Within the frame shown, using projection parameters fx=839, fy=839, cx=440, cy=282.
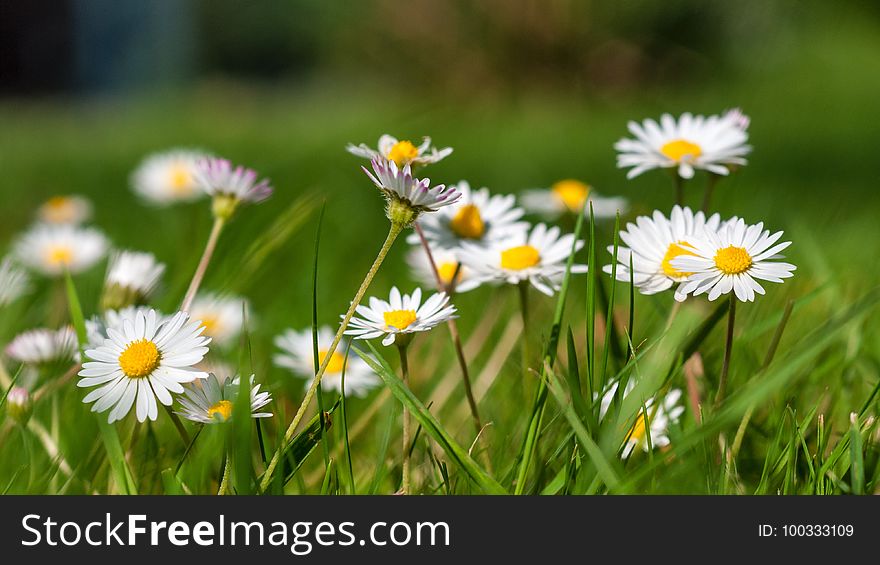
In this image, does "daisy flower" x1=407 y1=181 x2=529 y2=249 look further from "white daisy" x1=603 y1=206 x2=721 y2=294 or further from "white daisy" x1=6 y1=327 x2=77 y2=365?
"white daisy" x1=6 y1=327 x2=77 y2=365

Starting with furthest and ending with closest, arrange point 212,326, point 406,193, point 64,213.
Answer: point 64,213, point 212,326, point 406,193

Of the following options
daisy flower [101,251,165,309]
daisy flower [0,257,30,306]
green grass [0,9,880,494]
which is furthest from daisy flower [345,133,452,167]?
daisy flower [0,257,30,306]

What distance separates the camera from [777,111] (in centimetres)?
336

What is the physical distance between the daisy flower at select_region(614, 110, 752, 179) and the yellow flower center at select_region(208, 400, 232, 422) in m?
0.30

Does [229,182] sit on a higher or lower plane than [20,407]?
higher

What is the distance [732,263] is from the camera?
47cm

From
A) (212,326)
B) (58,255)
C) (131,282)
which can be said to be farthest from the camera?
(58,255)

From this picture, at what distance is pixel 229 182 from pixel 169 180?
0.63m

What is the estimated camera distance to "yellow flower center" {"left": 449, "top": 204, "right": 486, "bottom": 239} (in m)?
0.60

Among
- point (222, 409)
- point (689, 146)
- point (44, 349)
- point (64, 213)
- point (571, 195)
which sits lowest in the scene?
point (222, 409)

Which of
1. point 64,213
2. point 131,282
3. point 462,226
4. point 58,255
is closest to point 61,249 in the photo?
point 58,255

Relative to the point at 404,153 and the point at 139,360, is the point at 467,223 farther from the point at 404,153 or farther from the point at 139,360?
the point at 139,360
